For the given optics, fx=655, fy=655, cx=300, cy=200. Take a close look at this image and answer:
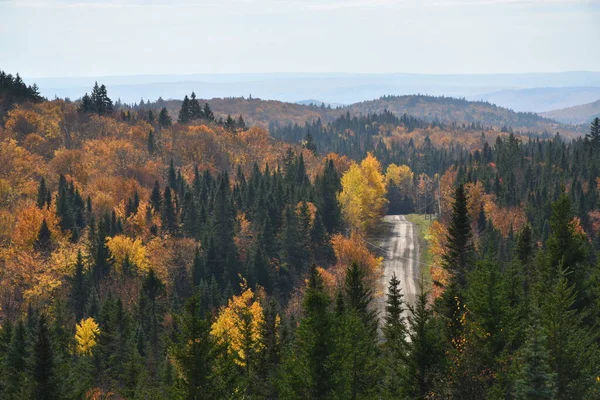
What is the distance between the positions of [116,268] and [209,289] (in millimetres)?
17685

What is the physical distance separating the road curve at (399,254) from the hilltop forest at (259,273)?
2696 mm

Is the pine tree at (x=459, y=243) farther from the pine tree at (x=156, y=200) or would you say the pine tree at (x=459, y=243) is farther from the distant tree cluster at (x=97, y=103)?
the distant tree cluster at (x=97, y=103)

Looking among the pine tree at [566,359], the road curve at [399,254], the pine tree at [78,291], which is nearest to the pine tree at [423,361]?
the pine tree at [566,359]

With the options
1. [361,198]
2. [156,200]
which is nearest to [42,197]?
[156,200]

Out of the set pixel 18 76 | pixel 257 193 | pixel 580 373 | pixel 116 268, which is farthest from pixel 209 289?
pixel 18 76

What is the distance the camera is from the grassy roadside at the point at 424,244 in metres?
109

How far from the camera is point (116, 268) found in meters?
97.1

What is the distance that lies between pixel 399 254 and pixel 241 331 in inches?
3326

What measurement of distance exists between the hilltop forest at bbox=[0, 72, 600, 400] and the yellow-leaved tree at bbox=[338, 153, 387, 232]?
1.54ft

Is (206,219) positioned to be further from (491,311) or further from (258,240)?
(491,311)

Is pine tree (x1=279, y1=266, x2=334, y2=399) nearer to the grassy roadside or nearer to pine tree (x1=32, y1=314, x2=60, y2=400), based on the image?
pine tree (x1=32, y1=314, x2=60, y2=400)

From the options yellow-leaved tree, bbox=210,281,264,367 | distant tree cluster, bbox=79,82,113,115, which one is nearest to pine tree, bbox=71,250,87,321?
yellow-leaved tree, bbox=210,281,264,367

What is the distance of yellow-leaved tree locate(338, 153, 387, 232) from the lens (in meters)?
126

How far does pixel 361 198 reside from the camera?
129250 millimetres
